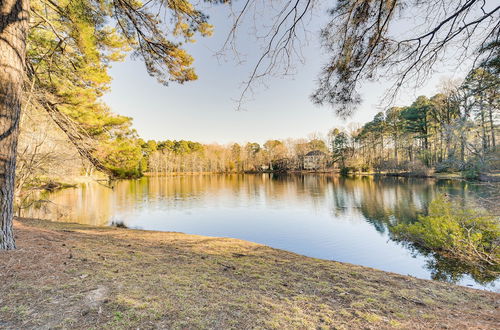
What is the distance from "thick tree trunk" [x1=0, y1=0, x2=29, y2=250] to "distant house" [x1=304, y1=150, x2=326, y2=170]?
184 ft

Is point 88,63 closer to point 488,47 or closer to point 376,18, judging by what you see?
point 376,18

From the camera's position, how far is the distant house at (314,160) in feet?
185

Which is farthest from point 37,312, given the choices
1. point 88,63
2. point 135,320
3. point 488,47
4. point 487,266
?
point 487,266

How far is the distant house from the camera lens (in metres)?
56.3

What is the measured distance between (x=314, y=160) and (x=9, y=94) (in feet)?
194

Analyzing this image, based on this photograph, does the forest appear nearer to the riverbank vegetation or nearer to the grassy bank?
the riverbank vegetation

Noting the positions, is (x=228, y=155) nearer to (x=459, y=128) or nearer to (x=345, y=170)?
(x=345, y=170)

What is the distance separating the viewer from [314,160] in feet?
192

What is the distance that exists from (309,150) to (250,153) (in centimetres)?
1779

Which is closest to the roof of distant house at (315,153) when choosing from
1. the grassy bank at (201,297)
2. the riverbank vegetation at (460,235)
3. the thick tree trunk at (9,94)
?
the riverbank vegetation at (460,235)

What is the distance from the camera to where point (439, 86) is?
3242 millimetres

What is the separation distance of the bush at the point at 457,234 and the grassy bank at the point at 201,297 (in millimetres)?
3084

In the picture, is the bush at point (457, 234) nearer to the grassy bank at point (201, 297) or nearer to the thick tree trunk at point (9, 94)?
the grassy bank at point (201, 297)

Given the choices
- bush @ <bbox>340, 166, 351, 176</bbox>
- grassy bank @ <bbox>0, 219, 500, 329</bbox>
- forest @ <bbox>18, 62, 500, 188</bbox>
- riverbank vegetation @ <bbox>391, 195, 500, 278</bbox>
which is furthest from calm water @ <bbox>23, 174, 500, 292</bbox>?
bush @ <bbox>340, 166, 351, 176</bbox>
